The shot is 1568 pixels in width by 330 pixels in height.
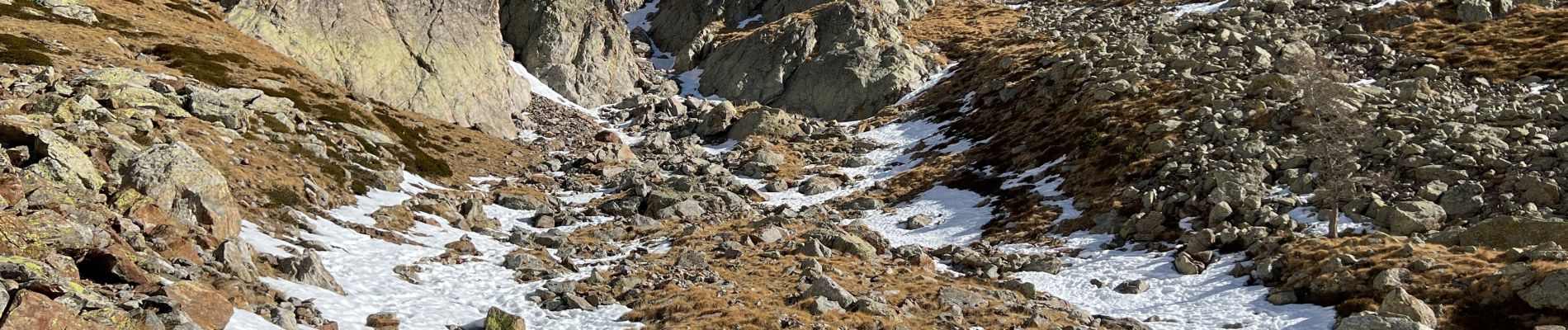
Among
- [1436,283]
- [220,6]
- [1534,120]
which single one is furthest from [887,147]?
[220,6]

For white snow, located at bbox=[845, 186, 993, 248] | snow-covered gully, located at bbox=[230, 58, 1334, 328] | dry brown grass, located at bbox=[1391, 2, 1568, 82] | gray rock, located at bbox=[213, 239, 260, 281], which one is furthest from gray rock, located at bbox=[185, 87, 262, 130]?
dry brown grass, located at bbox=[1391, 2, 1568, 82]

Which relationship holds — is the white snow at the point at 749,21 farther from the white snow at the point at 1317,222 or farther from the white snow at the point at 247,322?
the white snow at the point at 247,322

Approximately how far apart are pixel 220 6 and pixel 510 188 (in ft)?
102

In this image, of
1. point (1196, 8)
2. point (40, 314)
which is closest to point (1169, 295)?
point (40, 314)

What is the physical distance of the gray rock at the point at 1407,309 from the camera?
66.7 ft

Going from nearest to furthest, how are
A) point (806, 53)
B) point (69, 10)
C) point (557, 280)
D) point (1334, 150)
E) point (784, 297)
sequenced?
1. point (784, 297)
2. point (557, 280)
3. point (1334, 150)
4. point (69, 10)
5. point (806, 53)

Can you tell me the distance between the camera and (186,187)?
19734 millimetres

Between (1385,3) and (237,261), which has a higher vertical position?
(1385,3)

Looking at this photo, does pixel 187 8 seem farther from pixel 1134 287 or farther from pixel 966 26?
pixel 966 26

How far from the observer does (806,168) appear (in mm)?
54656

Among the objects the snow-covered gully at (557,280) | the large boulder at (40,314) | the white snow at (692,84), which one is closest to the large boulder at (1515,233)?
the snow-covered gully at (557,280)

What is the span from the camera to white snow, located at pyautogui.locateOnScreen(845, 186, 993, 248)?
1458 inches

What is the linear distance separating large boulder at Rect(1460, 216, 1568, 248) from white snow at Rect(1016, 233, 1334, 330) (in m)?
6.54

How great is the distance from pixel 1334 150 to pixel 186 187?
3358 centimetres
